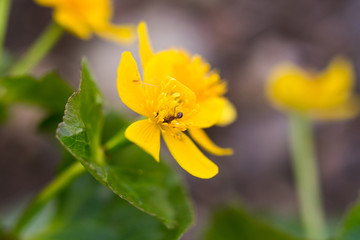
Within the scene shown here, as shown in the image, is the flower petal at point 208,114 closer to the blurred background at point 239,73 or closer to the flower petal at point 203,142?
the flower petal at point 203,142

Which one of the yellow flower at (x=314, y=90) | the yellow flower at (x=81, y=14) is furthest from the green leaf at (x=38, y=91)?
the yellow flower at (x=314, y=90)

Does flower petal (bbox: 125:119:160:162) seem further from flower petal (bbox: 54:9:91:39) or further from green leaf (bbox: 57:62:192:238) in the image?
flower petal (bbox: 54:9:91:39)

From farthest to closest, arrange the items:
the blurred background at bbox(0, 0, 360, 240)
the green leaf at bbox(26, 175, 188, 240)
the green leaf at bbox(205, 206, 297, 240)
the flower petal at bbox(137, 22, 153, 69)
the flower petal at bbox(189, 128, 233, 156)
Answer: the blurred background at bbox(0, 0, 360, 240) < the green leaf at bbox(205, 206, 297, 240) < the green leaf at bbox(26, 175, 188, 240) < the flower petal at bbox(189, 128, 233, 156) < the flower petal at bbox(137, 22, 153, 69)

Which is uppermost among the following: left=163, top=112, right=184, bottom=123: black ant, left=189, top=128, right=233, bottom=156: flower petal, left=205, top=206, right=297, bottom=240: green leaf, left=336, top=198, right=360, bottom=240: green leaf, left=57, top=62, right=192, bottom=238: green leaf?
left=336, top=198, right=360, bottom=240: green leaf

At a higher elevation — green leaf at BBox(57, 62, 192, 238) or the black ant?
the black ant

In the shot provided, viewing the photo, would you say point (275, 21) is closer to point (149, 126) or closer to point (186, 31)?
point (186, 31)

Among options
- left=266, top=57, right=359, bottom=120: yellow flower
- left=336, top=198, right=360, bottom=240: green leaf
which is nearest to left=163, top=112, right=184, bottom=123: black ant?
left=336, top=198, right=360, bottom=240: green leaf
